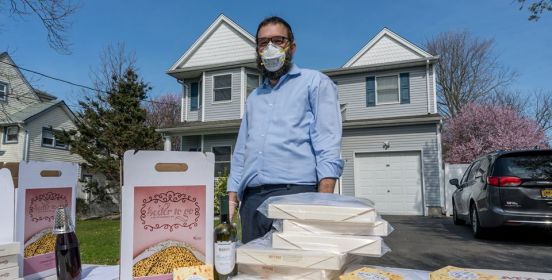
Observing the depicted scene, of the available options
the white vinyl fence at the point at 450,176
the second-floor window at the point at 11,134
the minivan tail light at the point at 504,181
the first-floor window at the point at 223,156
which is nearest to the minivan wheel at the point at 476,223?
the minivan tail light at the point at 504,181

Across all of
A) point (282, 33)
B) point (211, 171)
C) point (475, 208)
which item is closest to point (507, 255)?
point (475, 208)

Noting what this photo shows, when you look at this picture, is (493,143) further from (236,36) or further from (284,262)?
(284,262)

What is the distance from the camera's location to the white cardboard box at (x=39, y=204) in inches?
59.0

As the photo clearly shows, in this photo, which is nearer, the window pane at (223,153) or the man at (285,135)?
the man at (285,135)

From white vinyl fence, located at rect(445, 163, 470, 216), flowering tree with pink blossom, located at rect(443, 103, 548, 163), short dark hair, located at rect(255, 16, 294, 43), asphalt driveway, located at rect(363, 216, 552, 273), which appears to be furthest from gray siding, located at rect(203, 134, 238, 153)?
short dark hair, located at rect(255, 16, 294, 43)

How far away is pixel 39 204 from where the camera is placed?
5.14ft

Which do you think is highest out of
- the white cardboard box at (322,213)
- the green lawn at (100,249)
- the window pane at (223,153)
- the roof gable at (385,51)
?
the roof gable at (385,51)

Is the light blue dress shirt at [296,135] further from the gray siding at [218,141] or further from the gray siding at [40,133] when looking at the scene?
the gray siding at [40,133]

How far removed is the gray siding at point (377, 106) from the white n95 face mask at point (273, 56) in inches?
537

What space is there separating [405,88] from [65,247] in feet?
48.8

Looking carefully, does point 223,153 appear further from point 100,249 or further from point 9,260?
point 9,260

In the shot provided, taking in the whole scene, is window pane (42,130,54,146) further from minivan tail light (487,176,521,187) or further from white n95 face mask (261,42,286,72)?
white n95 face mask (261,42,286,72)

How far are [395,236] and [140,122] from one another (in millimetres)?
11869

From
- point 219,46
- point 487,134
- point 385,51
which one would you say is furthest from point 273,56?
point 487,134
